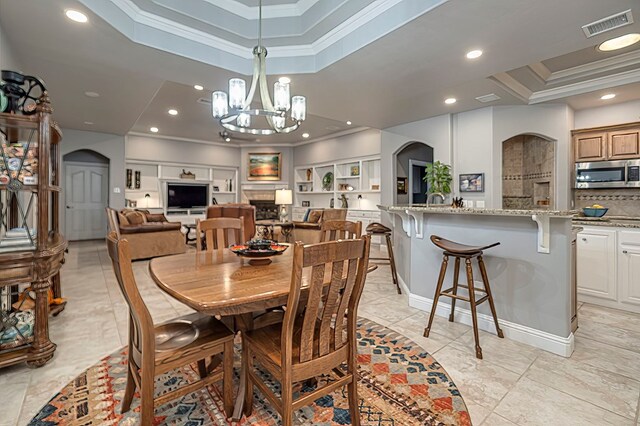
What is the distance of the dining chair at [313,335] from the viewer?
4.09 ft

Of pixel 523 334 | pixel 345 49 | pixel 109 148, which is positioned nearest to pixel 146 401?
pixel 523 334

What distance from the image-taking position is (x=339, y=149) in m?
8.48

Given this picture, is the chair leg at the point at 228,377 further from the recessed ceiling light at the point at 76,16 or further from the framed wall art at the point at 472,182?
the framed wall art at the point at 472,182

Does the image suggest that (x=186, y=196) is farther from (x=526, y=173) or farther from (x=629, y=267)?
(x=629, y=267)

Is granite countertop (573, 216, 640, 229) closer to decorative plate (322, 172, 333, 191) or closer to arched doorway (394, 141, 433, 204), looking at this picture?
arched doorway (394, 141, 433, 204)

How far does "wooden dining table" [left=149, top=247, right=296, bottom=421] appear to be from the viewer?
125 centimetres

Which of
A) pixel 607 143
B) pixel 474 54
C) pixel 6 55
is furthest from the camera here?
pixel 607 143

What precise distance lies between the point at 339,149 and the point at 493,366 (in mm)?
7028

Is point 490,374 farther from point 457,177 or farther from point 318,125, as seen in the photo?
point 318,125

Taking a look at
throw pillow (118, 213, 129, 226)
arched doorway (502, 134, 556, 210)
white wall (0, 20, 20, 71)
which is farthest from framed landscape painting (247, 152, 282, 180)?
white wall (0, 20, 20, 71)

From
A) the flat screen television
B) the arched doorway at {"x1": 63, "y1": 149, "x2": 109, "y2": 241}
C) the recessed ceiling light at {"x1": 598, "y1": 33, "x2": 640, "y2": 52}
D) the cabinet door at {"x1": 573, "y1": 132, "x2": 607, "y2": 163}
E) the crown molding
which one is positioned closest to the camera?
the recessed ceiling light at {"x1": 598, "y1": 33, "x2": 640, "y2": 52}

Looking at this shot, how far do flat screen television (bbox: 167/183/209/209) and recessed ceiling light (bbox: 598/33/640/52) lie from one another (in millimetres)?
9184

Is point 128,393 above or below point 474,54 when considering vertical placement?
below

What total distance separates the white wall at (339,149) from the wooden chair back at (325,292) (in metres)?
6.45
